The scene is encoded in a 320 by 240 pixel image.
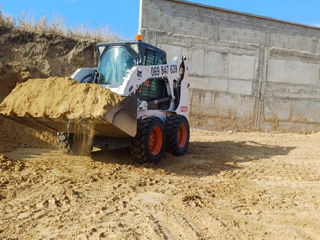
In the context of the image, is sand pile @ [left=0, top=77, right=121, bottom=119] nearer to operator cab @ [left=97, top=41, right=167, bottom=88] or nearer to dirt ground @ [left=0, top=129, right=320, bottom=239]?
dirt ground @ [left=0, top=129, right=320, bottom=239]

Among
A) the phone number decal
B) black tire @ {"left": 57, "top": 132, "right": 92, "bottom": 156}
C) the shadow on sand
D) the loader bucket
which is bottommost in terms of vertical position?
the shadow on sand

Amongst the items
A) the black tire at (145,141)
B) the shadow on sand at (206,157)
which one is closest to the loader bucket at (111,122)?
the black tire at (145,141)

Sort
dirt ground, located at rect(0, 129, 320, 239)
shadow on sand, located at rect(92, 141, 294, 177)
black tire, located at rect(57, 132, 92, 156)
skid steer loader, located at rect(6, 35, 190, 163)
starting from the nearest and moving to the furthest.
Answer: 1. dirt ground, located at rect(0, 129, 320, 239)
2. skid steer loader, located at rect(6, 35, 190, 163)
3. shadow on sand, located at rect(92, 141, 294, 177)
4. black tire, located at rect(57, 132, 92, 156)

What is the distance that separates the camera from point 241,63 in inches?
562

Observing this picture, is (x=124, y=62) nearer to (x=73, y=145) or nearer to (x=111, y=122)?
(x=73, y=145)

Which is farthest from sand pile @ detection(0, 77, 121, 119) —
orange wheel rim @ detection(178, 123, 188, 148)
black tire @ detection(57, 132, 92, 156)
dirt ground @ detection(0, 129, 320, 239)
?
orange wheel rim @ detection(178, 123, 188, 148)

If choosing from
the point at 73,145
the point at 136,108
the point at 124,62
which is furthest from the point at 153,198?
the point at 124,62

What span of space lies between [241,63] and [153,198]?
10904 millimetres

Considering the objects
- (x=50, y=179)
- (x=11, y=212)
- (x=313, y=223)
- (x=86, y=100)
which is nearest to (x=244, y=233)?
→ (x=313, y=223)

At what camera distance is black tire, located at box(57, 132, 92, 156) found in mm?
7080

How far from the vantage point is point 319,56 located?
15.8m

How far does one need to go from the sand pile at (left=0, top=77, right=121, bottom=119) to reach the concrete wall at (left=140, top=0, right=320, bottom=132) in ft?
24.6

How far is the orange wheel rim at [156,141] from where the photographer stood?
659cm

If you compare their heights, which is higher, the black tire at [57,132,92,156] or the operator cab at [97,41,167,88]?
the operator cab at [97,41,167,88]
